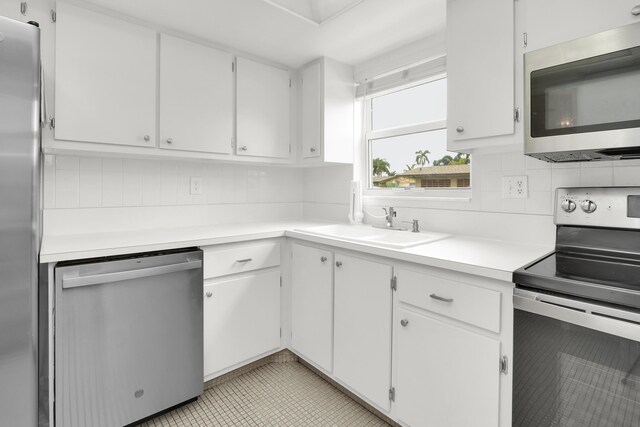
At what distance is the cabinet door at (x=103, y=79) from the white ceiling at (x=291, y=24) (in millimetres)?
127

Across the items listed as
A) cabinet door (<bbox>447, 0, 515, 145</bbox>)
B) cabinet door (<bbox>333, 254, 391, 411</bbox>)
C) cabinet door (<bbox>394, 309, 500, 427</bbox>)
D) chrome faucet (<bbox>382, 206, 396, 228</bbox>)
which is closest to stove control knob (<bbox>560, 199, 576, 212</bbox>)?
cabinet door (<bbox>447, 0, 515, 145</bbox>)

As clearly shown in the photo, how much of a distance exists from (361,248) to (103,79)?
5.35 feet

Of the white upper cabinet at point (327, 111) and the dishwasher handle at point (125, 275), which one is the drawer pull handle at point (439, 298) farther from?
the white upper cabinet at point (327, 111)

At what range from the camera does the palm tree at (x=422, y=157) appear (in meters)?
2.26

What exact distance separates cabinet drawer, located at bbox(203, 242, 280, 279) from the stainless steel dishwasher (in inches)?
3.5

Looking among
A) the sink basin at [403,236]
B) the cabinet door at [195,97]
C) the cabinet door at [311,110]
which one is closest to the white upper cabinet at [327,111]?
the cabinet door at [311,110]

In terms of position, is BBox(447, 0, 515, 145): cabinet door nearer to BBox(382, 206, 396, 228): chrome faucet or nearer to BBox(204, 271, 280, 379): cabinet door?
BBox(382, 206, 396, 228): chrome faucet

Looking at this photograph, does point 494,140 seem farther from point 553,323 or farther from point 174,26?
point 174,26

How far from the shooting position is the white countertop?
1.27m

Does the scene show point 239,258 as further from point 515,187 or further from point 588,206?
point 588,206

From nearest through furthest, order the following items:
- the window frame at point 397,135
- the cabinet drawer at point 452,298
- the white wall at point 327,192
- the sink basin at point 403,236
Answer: the cabinet drawer at point 452,298 → the sink basin at point 403,236 → the window frame at point 397,135 → the white wall at point 327,192

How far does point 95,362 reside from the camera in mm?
1482

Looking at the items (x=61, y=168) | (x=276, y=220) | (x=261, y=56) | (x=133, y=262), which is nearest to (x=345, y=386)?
(x=133, y=262)

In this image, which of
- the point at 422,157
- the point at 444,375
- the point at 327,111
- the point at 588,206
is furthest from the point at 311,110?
the point at 444,375
